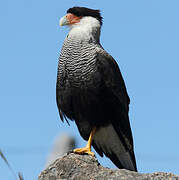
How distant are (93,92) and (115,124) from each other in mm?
625

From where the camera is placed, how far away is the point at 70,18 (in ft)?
19.9

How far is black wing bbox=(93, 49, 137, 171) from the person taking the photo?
5531 millimetres

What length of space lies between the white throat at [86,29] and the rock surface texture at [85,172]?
196cm

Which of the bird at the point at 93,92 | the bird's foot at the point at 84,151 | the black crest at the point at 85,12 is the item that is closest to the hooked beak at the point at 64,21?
the bird at the point at 93,92

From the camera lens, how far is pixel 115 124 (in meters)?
5.74

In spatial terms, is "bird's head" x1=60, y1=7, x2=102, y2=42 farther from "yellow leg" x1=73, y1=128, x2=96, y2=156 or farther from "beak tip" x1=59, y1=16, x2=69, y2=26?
"yellow leg" x1=73, y1=128, x2=96, y2=156

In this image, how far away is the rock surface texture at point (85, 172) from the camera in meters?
3.91

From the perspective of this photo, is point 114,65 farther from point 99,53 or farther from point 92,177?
point 92,177

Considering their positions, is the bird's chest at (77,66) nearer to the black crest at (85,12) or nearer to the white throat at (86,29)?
the white throat at (86,29)

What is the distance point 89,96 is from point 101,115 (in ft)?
1.12

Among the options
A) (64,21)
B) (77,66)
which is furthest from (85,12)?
(77,66)

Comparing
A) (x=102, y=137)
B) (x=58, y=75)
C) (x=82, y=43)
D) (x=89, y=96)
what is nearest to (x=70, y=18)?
(x=82, y=43)

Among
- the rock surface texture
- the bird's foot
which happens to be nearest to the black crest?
the bird's foot

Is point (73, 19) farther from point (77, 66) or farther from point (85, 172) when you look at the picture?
point (85, 172)
